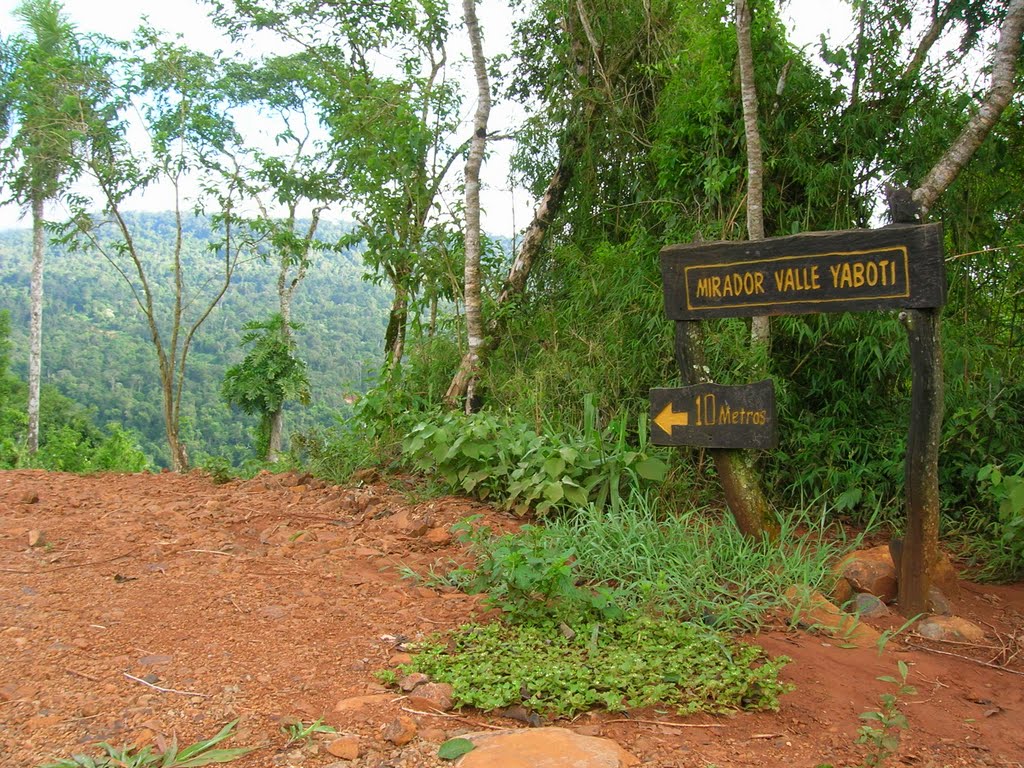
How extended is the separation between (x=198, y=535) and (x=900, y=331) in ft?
13.2

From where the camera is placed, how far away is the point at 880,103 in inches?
213

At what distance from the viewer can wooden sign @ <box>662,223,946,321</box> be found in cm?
350

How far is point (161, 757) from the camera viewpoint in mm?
2166

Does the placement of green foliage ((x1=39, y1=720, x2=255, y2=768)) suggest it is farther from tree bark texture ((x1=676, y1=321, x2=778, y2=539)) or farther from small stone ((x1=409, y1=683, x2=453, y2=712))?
tree bark texture ((x1=676, y1=321, x2=778, y2=539))

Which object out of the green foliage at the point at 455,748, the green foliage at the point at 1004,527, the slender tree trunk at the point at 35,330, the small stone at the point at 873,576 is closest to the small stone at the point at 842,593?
the small stone at the point at 873,576

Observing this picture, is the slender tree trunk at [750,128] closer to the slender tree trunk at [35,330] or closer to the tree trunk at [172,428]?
the tree trunk at [172,428]

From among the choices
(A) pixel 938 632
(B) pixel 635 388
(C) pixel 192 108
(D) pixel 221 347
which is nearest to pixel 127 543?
(B) pixel 635 388

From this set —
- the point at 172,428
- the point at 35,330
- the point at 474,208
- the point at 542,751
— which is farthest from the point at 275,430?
the point at 542,751

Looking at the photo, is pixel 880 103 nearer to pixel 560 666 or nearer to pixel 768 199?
pixel 768 199

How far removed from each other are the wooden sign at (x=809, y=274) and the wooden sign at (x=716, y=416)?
1.20ft

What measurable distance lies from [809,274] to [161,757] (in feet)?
10.0

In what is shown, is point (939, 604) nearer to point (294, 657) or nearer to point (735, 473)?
point (735, 473)

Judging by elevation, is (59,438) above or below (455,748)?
above

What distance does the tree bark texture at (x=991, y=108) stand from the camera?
4.65 metres
